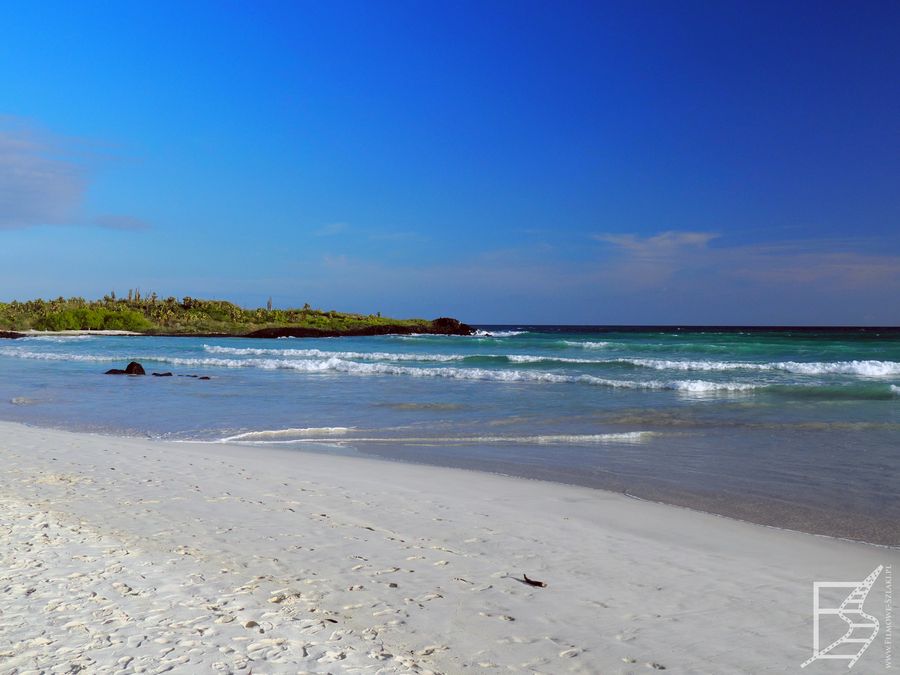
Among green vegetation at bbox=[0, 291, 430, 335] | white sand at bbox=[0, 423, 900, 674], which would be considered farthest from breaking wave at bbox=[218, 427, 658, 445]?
green vegetation at bbox=[0, 291, 430, 335]

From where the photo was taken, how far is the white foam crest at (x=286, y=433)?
12.4 meters

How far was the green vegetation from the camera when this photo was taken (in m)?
74.4

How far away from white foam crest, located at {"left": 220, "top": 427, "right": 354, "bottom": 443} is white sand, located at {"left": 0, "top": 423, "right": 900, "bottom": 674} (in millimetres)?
4411

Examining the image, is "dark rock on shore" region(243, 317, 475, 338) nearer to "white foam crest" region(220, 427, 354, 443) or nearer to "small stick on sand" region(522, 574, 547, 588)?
"white foam crest" region(220, 427, 354, 443)

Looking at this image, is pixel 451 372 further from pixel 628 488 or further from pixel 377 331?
pixel 377 331

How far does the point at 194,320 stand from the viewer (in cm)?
7806

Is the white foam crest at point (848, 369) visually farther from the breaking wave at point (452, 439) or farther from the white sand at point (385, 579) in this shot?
the white sand at point (385, 579)

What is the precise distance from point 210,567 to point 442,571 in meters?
1.68

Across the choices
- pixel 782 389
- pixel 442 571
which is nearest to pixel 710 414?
pixel 782 389

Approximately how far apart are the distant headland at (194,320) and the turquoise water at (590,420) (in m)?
45.2

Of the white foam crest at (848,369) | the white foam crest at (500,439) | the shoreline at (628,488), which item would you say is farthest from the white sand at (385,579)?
the white foam crest at (848,369)

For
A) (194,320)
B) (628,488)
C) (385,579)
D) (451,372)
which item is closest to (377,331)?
(194,320)

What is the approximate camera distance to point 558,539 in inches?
235

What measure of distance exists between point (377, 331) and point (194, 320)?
A: 71.4ft
